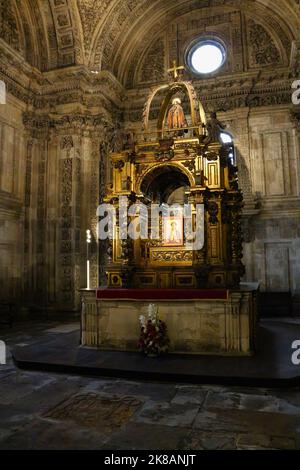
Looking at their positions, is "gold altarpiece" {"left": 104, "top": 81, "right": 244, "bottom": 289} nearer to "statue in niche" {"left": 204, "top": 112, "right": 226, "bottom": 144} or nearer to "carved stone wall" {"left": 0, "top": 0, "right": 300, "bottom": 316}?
"statue in niche" {"left": 204, "top": 112, "right": 226, "bottom": 144}

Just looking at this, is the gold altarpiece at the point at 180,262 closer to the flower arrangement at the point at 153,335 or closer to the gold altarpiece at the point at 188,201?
the gold altarpiece at the point at 188,201

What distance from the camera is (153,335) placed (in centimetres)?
727

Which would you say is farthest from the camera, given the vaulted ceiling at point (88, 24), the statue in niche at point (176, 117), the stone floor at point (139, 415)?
the vaulted ceiling at point (88, 24)

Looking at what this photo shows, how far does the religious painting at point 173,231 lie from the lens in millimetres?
8926

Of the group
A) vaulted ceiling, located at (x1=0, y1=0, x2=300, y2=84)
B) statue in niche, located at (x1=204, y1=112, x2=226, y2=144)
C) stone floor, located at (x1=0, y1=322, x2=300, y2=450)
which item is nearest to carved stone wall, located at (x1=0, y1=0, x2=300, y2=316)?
vaulted ceiling, located at (x1=0, y1=0, x2=300, y2=84)

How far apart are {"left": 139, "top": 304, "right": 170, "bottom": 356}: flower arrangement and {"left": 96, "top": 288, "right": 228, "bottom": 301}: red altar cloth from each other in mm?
299

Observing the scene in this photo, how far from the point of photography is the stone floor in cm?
395

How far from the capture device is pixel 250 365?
643 cm

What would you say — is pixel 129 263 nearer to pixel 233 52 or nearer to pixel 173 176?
pixel 173 176

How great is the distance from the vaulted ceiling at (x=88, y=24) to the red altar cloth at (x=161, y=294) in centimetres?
1020

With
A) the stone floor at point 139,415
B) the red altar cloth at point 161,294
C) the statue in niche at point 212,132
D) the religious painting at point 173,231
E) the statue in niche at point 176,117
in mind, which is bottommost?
the stone floor at point 139,415

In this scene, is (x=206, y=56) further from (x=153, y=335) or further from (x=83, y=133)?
(x=153, y=335)

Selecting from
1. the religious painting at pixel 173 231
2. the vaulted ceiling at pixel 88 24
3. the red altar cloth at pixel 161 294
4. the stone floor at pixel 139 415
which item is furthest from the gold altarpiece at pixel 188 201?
the vaulted ceiling at pixel 88 24

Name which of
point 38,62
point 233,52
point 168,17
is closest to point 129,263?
point 38,62
